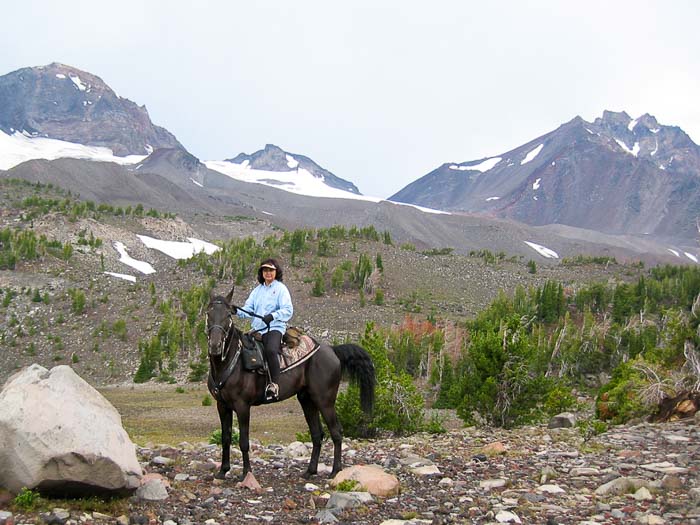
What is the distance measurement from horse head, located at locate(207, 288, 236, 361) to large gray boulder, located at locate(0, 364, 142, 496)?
1874mm

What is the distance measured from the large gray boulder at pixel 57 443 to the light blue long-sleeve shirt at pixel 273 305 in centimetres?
308

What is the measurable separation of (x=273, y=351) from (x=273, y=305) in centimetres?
78

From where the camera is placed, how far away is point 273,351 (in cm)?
1068

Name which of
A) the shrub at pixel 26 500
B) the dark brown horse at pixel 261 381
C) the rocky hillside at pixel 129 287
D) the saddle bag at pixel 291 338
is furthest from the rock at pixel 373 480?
the rocky hillside at pixel 129 287

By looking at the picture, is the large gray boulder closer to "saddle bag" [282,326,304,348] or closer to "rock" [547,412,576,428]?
"saddle bag" [282,326,304,348]

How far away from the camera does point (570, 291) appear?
9431 cm

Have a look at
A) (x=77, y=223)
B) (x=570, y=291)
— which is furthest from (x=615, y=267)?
(x=77, y=223)

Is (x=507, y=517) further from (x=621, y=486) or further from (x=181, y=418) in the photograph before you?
(x=181, y=418)

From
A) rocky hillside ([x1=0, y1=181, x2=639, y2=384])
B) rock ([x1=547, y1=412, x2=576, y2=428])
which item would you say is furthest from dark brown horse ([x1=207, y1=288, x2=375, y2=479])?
rocky hillside ([x1=0, y1=181, x2=639, y2=384])

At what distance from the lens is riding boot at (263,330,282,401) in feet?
34.6

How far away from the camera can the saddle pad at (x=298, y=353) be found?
10.8 metres

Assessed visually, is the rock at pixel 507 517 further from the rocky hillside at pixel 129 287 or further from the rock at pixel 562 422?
the rocky hillside at pixel 129 287

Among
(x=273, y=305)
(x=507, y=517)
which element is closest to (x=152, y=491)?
(x=273, y=305)

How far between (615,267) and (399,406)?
116210mm
